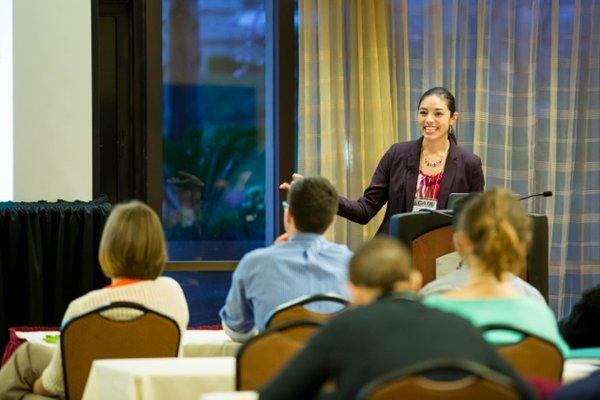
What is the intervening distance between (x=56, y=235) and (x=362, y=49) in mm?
2171

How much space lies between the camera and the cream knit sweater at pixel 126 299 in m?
3.22

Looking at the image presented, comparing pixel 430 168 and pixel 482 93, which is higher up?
pixel 482 93

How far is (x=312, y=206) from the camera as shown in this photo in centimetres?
348

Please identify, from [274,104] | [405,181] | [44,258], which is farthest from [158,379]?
[274,104]

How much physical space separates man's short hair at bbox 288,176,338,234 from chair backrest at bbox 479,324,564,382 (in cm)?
101

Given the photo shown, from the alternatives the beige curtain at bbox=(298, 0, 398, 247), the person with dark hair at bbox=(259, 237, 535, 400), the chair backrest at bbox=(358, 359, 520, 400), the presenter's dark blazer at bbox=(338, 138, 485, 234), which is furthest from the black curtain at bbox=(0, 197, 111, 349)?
the chair backrest at bbox=(358, 359, 520, 400)

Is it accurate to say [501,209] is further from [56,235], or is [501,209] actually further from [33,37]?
[33,37]

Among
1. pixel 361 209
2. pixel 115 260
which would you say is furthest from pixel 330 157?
pixel 115 260

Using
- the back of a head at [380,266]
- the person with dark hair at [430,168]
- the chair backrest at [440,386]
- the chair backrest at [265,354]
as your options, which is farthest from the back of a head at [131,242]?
the person with dark hair at [430,168]

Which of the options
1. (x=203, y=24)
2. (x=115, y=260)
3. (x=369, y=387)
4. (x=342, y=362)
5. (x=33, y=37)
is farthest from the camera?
(x=203, y=24)

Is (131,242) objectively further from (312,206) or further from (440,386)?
(440,386)

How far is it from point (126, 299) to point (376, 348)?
4.32 ft

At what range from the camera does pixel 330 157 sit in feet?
21.5

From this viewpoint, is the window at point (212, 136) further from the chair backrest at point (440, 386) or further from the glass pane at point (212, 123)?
the chair backrest at point (440, 386)
